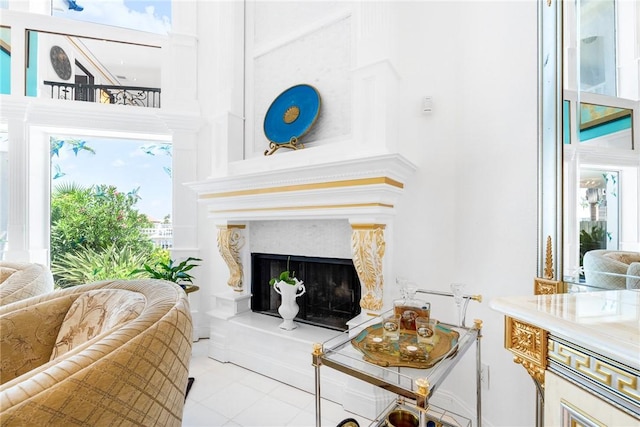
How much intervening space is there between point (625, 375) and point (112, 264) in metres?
4.84

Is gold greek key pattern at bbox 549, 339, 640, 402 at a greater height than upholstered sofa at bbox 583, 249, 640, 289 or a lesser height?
lesser

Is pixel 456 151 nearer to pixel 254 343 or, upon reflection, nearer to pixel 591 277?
pixel 591 277

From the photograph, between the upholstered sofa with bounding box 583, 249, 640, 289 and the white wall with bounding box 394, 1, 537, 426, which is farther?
the white wall with bounding box 394, 1, 537, 426

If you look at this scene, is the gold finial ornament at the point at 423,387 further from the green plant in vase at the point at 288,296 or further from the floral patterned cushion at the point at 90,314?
the green plant in vase at the point at 288,296

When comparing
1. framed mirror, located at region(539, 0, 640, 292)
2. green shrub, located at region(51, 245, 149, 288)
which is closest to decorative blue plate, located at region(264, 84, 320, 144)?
framed mirror, located at region(539, 0, 640, 292)

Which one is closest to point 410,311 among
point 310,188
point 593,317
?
point 593,317

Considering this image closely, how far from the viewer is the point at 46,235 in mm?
3320

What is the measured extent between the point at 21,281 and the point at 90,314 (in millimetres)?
1026

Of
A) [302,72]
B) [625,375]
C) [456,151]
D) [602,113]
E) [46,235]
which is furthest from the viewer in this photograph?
[46,235]

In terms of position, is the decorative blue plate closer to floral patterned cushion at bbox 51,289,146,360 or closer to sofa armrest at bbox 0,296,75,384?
floral patterned cushion at bbox 51,289,146,360

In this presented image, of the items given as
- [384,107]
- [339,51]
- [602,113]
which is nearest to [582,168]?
[602,113]

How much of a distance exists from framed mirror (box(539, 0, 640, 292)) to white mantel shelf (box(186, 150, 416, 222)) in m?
0.78

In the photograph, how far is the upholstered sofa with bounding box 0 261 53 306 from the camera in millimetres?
1539

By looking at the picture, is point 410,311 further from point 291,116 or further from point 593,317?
point 291,116
